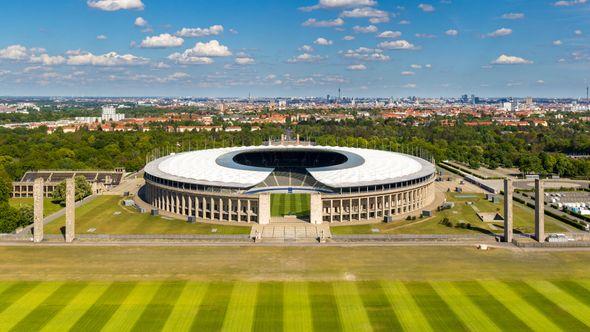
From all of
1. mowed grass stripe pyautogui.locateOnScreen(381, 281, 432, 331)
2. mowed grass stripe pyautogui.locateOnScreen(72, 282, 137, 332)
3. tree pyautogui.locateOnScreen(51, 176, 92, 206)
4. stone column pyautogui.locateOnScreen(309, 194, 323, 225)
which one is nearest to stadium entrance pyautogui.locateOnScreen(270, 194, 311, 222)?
stone column pyautogui.locateOnScreen(309, 194, 323, 225)

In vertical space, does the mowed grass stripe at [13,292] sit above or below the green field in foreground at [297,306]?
above

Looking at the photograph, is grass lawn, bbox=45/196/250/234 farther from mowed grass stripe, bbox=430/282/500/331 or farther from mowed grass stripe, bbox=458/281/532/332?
mowed grass stripe, bbox=458/281/532/332

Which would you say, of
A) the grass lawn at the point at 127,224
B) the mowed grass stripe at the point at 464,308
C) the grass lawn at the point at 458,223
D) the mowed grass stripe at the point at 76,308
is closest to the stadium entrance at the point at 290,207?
the grass lawn at the point at 458,223

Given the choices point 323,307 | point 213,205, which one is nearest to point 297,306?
point 323,307

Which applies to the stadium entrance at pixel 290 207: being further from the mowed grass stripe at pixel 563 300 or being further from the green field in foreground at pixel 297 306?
the mowed grass stripe at pixel 563 300

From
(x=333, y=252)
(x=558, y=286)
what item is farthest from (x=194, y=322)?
(x=558, y=286)

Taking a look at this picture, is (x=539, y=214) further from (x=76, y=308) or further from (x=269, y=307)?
(x=76, y=308)
